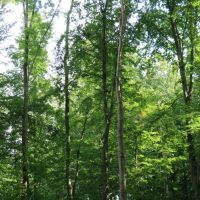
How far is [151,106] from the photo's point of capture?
70.7 ft

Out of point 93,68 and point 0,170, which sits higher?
point 93,68

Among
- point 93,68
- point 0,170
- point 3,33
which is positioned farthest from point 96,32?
point 0,170

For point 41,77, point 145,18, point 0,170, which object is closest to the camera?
point 145,18

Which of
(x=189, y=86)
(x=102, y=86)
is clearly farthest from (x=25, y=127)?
(x=189, y=86)

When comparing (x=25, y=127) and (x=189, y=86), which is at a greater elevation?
(x=189, y=86)

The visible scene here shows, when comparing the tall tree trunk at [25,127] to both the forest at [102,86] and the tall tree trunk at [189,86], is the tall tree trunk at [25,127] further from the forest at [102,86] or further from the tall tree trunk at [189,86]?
the tall tree trunk at [189,86]

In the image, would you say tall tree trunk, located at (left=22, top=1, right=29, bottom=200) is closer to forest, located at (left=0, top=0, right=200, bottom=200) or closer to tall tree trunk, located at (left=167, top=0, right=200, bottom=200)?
forest, located at (left=0, top=0, right=200, bottom=200)

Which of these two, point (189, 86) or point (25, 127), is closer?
point (189, 86)

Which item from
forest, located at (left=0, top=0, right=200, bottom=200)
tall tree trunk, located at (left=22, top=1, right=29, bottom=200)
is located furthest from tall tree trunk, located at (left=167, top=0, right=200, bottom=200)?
tall tree trunk, located at (left=22, top=1, right=29, bottom=200)

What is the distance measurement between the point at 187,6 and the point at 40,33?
8120mm

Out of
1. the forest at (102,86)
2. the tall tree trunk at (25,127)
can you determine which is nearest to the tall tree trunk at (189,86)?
the forest at (102,86)

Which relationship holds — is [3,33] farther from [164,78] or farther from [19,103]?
[164,78]

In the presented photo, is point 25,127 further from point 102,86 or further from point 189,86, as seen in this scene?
point 189,86

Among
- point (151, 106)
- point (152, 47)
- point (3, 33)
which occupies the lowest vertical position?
point (151, 106)
